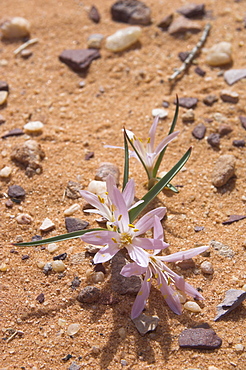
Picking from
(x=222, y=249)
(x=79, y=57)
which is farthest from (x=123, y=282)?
(x=79, y=57)

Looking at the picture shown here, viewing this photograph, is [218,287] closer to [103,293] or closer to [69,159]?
[103,293]

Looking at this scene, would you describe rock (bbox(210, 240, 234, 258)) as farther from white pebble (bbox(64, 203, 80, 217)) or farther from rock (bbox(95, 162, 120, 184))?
white pebble (bbox(64, 203, 80, 217))

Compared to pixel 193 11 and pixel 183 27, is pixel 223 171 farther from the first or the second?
pixel 193 11

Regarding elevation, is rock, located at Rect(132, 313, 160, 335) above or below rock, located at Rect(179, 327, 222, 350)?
above

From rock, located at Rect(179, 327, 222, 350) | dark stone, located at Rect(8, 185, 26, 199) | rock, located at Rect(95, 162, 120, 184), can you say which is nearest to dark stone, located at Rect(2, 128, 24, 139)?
dark stone, located at Rect(8, 185, 26, 199)

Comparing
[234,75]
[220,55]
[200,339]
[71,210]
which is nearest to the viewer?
[200,339]

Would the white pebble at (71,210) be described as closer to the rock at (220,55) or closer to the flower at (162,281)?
the flower at (162,281)
